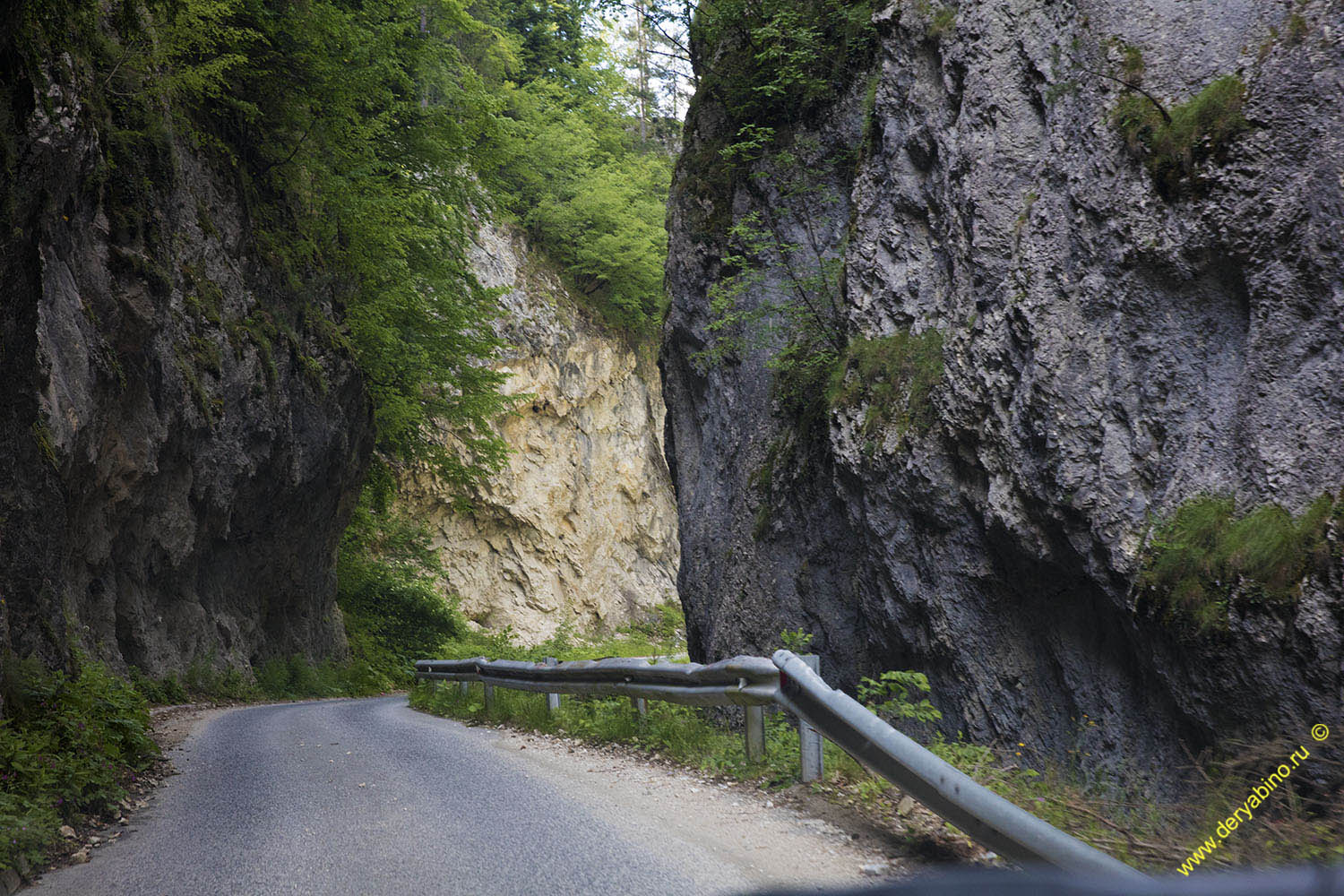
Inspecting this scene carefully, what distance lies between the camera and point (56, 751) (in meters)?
6.08

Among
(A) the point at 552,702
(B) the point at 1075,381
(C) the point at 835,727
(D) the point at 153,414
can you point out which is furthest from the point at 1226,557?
(D) the point at 153,414

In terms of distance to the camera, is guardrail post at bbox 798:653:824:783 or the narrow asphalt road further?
guardrail post at bbox 798:653:824:783

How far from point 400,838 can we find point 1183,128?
304 inches

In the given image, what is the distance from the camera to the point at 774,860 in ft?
12.9

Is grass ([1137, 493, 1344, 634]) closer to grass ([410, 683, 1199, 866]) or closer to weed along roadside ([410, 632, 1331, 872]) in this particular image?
weed along roadside ([410, 632, 1331, 872])

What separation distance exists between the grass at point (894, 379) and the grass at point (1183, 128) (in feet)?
9.84

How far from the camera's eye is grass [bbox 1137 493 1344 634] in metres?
5.68

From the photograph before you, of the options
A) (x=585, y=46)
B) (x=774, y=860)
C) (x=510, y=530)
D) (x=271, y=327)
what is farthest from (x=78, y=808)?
(x=585, y=46)

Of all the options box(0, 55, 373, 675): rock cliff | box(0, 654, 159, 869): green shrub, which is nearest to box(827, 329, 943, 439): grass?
box(0, 654, 159, 869): green shrub

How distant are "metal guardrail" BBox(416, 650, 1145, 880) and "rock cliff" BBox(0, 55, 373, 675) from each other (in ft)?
15.4

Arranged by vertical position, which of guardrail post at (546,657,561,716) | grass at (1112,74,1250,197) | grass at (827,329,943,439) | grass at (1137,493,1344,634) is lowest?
guardrail post at (546,657,561,716)

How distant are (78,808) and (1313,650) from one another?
25.3 feet

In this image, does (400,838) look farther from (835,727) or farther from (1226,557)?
(1226,557)

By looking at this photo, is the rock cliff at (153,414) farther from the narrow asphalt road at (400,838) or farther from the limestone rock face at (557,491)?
the limestone rock face at (557,491)
